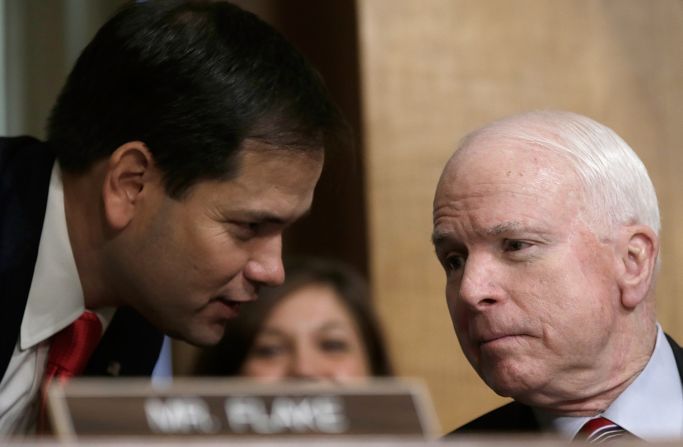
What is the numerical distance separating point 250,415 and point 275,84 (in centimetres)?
91

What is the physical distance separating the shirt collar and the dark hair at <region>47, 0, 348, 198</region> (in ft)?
0.28

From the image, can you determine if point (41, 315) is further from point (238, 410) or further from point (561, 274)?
point (238, 410)

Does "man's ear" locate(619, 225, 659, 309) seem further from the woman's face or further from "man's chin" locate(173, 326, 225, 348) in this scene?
the woman's face

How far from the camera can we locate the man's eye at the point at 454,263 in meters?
1.38

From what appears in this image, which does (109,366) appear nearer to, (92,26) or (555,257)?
(555,257)

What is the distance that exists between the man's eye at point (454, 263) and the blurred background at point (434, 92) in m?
1.27

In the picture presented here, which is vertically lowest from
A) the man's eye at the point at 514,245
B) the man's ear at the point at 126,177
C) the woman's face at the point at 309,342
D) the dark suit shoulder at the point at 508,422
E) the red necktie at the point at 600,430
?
the woman's face at the point at 309,342

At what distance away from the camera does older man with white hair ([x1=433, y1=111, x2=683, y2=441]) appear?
131cm

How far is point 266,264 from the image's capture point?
1.66 meters

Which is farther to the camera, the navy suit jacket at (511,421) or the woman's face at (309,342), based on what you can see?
the woman's face at (309,342)

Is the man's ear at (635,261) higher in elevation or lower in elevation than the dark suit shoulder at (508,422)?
higher

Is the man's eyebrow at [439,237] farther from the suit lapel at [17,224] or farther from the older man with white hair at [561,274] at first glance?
the suit lapel at [17,224]

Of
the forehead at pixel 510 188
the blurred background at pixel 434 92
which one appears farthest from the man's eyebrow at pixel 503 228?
the blurred background at pixel 434 92

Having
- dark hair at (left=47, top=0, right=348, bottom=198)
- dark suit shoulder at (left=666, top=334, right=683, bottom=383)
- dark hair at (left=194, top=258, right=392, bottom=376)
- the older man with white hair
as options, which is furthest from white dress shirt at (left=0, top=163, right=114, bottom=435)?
dark suit shoulder at (left=666, top=334, right=683, bottom=383)
